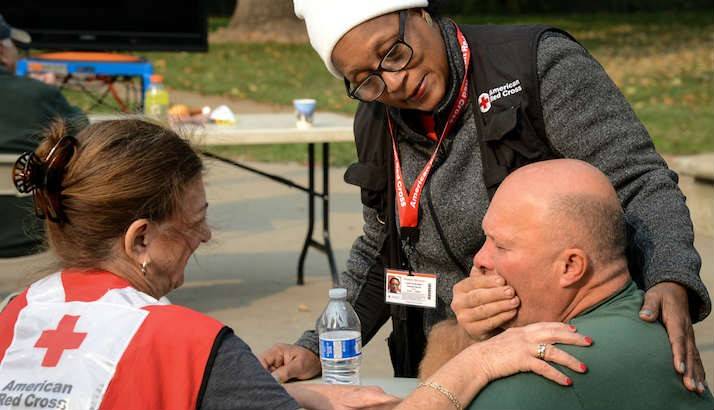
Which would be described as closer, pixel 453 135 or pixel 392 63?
pixel 392 63

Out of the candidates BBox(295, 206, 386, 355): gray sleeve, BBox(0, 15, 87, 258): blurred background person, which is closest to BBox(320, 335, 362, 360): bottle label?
BBox(295, 206, 386, 355): gray sleeve

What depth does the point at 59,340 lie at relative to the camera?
7.43ft

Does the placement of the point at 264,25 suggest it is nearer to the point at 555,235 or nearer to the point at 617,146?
the point at 617,146

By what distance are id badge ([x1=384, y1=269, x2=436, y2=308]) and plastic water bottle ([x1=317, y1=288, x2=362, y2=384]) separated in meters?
0.17

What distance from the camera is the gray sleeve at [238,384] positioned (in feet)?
7.30

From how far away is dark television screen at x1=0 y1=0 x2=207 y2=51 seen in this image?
13305mm

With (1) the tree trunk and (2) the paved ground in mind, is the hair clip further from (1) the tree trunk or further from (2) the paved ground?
(1) the tree trunk

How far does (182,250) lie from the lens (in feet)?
8.39

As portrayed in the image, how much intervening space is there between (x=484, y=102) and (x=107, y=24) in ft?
36.6

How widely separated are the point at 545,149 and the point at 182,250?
1.12 meters

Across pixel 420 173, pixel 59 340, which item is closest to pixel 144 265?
pixel 59 340

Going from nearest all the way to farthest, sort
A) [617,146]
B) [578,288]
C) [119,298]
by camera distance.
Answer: [119,298] → [578,288] → [617,146]

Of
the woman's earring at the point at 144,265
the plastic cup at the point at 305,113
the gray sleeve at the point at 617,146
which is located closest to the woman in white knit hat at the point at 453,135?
the gray sleeve at the point at 617,146

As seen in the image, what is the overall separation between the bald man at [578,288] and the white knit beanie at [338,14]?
0.77 metres
